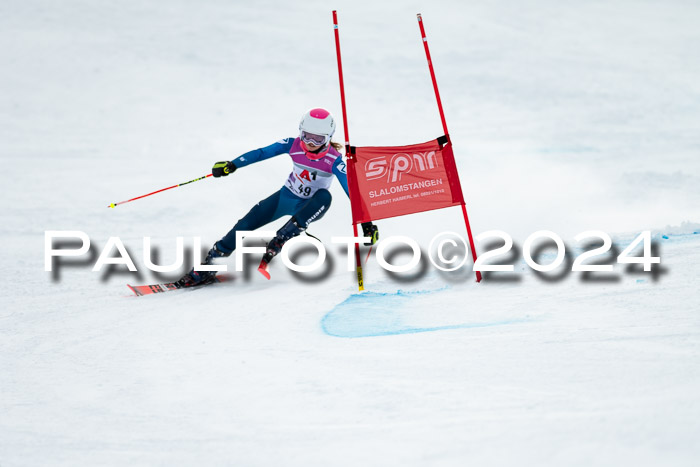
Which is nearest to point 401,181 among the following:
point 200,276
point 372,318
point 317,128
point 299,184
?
point 317,128

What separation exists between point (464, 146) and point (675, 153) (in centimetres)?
328

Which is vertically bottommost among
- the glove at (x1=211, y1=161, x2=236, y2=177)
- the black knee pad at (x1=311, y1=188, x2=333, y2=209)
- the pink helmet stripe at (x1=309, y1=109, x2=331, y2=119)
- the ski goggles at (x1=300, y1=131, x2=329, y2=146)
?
the black knee pad at (x1=311, y1=188, x2=333, y2=209)

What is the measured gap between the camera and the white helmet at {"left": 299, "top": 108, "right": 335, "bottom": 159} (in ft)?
16.1

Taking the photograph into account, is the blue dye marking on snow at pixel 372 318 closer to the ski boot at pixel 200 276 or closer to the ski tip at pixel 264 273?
the ski tip at pixel 264 273

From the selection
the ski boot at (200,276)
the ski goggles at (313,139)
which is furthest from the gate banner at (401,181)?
the ski boot at (200,276)

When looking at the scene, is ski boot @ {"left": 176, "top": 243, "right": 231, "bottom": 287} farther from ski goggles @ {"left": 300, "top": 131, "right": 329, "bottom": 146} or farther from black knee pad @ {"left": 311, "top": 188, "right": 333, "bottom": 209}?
ski goggles @ {"left": 300, "top": 131, "right": 329, "bottom": 146}

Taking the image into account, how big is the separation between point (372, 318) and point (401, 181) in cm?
115

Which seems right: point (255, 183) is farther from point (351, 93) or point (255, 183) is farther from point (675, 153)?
point (675, 153)

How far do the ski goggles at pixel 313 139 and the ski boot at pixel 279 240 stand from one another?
24.2 inches

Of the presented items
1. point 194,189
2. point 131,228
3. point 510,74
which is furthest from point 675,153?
point 131,228

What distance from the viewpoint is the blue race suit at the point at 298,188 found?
517cm

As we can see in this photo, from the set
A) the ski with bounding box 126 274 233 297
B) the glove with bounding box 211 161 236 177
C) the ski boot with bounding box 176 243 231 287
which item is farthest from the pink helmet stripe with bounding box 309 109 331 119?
the ski with bounding box 126 274 233 297

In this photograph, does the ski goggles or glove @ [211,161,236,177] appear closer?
the ski goggles

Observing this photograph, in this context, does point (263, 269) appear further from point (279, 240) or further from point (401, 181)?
point (401, 181)
